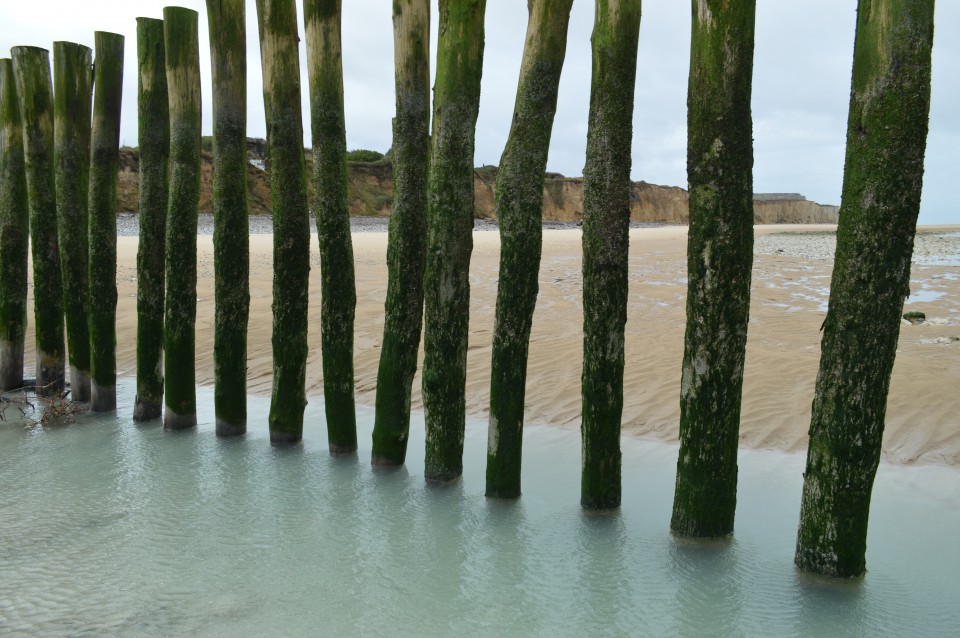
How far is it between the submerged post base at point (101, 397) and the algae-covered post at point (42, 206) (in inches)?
17.0

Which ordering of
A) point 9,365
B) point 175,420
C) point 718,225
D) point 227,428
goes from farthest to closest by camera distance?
1. point 9,365
2. point 175,420
3. point 227,428
4. point 718,225

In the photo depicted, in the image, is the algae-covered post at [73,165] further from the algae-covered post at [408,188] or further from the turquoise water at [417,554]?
the algae-covered post at [408,188]

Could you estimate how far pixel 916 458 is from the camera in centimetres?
577

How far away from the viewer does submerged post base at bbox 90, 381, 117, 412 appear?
731cm

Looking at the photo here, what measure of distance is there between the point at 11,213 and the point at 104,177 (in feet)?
5.59

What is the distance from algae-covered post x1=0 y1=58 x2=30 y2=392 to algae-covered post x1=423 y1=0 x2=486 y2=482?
17.0 ft

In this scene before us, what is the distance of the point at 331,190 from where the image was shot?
5.45m

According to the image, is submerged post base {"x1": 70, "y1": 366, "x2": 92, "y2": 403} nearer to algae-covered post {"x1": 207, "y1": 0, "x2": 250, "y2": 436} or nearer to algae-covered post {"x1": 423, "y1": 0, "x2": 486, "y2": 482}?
algae-covered post {"x1": 207, "y1": 0, "x2": 250, "y2": 436}

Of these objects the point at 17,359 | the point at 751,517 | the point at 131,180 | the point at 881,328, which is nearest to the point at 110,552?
the point at 751,517

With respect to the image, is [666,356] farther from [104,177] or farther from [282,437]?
[104,177]

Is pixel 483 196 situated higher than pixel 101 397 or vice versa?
pixel 483 196

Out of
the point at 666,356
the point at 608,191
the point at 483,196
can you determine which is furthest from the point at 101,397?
the point at 483,196

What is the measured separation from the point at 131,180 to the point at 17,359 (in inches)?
1286

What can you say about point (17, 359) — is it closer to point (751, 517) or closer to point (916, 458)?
point (751, 517)
